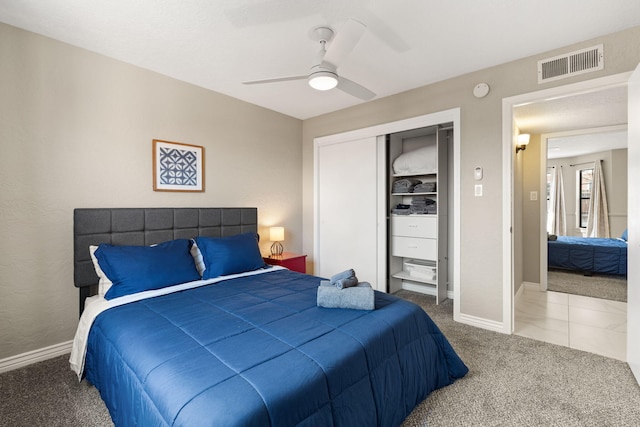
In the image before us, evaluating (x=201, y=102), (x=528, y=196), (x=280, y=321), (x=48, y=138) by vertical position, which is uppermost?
(x=201, y=102)

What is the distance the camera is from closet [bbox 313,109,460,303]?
375cm

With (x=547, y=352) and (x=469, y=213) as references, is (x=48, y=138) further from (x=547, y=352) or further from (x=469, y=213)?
(x=547, y=352)

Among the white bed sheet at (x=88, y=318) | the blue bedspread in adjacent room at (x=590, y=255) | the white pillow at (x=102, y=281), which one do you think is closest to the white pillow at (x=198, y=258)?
the white bed sheet at (x=88, y=318)

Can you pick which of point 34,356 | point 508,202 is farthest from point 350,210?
point 34,356

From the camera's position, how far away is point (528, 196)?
4.41 metres

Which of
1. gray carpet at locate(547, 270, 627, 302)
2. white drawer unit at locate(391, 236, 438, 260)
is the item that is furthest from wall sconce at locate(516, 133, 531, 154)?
gray carpet at locate(547, 270, 627, 302)

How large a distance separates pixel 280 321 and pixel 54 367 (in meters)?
1.95

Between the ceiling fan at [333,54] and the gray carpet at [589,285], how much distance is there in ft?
13.6

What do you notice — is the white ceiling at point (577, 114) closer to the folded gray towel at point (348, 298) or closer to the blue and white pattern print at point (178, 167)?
the folded gray towel at point (348, 298)

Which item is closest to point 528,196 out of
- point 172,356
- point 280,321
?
point 280,321

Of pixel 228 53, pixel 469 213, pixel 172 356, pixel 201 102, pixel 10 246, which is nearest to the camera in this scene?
pixel 172 356

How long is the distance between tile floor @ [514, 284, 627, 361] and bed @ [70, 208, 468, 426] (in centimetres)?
144

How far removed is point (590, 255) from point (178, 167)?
20.4 feet

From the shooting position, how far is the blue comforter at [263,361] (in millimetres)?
1104
